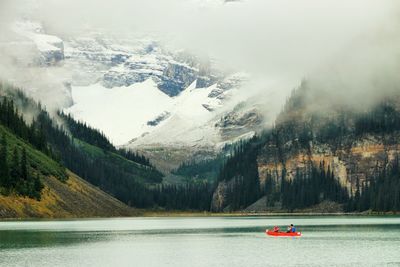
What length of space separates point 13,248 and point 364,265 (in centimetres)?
6206

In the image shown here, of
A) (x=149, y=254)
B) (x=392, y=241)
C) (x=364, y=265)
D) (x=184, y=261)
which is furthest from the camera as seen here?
(x=392, y=241)

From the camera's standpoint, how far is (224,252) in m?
147

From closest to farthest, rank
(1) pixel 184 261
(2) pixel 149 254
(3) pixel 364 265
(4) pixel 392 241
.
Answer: (3) pixel 364 265 → (1) pixel 184 261 → (2) pixel 149 254 → (4) pixel 392 241

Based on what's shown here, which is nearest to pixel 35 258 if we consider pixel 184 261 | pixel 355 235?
pixel 184 261

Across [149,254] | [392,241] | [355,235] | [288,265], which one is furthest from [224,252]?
[355,235]

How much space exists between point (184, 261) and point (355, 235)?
65.4 meters

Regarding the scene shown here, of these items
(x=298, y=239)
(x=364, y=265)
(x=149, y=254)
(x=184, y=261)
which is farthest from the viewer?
(x=298, y=239)

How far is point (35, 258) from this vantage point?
135m

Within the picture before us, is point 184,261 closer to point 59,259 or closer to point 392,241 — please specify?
point 59,259

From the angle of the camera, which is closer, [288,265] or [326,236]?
[288,265]

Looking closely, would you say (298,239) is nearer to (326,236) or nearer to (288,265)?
(326,236)

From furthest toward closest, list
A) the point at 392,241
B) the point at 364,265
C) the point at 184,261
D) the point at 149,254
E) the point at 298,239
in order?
the point at 298,239 < the point at 392,241 < the point at 149,254 < the point at 184,261 < the point at 364,265

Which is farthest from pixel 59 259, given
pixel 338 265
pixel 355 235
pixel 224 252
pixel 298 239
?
pixel 355 235

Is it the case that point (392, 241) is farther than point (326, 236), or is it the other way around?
point (326, 236)
